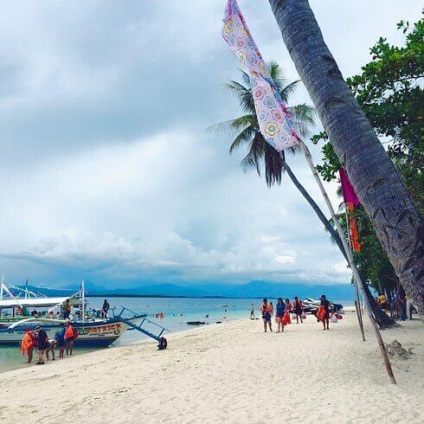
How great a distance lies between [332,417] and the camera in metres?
6.16

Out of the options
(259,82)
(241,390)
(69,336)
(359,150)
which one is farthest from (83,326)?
(359,150)

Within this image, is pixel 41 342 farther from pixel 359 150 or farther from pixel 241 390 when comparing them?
pixel 359 150

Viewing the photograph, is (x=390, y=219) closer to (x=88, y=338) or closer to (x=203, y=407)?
(x=203, y=407)

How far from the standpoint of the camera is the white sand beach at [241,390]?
6.61 meters

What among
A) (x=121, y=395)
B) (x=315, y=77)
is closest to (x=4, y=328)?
(x=121, y=395)

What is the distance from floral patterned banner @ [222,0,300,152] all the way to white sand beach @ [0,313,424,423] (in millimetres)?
4607

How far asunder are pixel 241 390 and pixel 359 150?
20.5 ft

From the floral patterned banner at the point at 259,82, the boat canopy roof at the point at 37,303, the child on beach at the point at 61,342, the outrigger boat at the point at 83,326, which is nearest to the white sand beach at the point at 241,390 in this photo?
the floral patterned banner at the point at 259,82

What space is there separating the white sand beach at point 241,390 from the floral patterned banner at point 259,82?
461cm

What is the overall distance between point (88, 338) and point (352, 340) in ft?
55.5

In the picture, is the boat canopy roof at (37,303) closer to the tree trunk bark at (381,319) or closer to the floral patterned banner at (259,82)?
the tree trunk bark at (381,319)

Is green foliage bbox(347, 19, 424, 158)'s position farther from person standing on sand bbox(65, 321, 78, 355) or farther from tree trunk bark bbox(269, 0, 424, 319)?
person standing on sand bbox(65, 321, 78, 355)

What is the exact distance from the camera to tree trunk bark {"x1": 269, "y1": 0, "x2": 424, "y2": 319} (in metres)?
3.55

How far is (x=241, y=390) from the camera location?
828 centimetres
